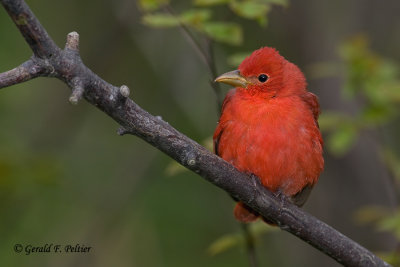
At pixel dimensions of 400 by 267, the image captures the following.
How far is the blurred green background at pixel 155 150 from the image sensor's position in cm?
593

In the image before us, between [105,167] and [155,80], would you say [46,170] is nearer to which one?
[105,167]

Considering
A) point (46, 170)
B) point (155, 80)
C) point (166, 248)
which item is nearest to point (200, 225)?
point (166, 248)

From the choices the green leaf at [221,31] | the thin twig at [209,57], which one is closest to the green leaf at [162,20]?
the thin twig at [209,57]

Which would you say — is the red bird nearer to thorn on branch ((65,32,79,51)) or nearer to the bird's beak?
the bird's beak

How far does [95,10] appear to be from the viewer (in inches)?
297

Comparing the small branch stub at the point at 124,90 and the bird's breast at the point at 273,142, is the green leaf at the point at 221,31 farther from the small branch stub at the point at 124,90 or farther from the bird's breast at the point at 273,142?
the small branch stub at the point at 124,90

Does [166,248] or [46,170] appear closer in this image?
[46,170]

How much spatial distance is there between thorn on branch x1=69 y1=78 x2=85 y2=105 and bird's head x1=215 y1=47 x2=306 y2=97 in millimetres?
1823

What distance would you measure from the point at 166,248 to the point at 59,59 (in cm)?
507

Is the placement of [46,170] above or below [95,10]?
below

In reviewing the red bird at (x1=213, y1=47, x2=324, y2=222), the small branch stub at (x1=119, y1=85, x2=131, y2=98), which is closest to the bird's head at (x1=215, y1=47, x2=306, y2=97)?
the red bird at (x1=213, y1=47, x2=324, y2=222)

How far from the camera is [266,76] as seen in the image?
183 inches

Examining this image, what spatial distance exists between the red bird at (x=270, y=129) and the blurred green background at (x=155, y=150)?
767 millimetres

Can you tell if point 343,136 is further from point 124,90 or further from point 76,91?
point 76,91
